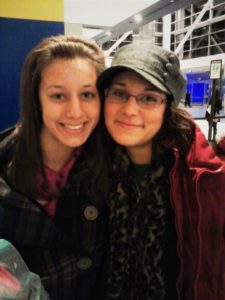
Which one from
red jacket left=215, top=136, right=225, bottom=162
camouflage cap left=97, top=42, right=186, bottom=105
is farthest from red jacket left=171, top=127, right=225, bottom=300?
camouflage cap left=97, top=42, right=186, bottom=105

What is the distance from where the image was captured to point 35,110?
1.46 m

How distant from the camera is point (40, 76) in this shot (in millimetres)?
1405

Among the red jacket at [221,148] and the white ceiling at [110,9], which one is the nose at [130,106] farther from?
the white ceiling at [110,9]

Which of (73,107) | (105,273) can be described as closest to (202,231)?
(105,273)

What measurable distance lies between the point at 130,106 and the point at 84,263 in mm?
694

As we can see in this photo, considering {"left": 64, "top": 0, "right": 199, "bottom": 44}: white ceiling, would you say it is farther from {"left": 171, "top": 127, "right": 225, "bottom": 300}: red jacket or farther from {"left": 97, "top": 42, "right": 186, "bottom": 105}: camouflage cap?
{"left": 171, "top": 127, "right": 225, "bottom": 300}: red jacket

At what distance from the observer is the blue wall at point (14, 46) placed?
2318mm

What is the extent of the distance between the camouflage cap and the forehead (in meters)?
0.03

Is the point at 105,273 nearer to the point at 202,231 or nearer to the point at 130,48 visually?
the point at 202,231

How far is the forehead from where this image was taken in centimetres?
130

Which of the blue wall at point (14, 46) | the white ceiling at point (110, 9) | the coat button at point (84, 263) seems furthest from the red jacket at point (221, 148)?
the white ceiling at point (110, 9)

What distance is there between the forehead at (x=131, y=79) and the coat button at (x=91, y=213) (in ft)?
1.78

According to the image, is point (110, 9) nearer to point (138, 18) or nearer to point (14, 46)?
point (138, 18)

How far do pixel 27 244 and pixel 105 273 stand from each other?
0.37 m
